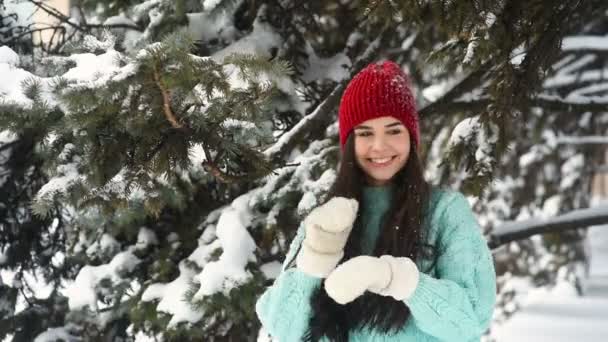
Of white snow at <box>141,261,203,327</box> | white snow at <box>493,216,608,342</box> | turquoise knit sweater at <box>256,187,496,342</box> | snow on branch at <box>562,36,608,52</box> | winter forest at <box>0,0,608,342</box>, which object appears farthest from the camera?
white snow at <box>493,216,608,342</box>

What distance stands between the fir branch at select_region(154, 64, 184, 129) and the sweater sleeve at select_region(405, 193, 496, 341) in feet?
2.74

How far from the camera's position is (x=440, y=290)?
→ 200cm

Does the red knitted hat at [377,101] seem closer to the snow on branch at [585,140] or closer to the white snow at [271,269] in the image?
the white snow at [271,269]

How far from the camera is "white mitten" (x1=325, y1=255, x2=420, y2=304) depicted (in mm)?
1895

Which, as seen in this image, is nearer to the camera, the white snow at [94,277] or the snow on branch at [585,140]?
the white snow at [94,277]

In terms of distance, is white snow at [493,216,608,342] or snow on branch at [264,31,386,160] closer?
snow on branch at [264,31,386,160]

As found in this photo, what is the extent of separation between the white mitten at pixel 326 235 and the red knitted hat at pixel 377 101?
1.40ft

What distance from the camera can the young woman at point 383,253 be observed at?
1.94 metres

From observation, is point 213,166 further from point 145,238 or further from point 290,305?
point 145,238

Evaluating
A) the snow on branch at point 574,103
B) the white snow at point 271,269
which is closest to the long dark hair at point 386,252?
the white snow at point 271,269

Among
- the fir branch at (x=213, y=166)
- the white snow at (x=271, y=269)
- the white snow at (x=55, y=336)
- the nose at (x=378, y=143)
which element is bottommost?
the white snow at (x=55, y=336)

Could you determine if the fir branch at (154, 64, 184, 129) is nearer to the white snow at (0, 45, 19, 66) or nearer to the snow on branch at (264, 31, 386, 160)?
the white snow at (0, 45, 19, 66)

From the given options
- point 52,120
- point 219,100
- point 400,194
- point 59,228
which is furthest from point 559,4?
point 59,228

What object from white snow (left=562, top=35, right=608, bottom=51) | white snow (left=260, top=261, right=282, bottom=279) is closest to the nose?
white snow (left=260, top=261, right=282, bottom=279)
